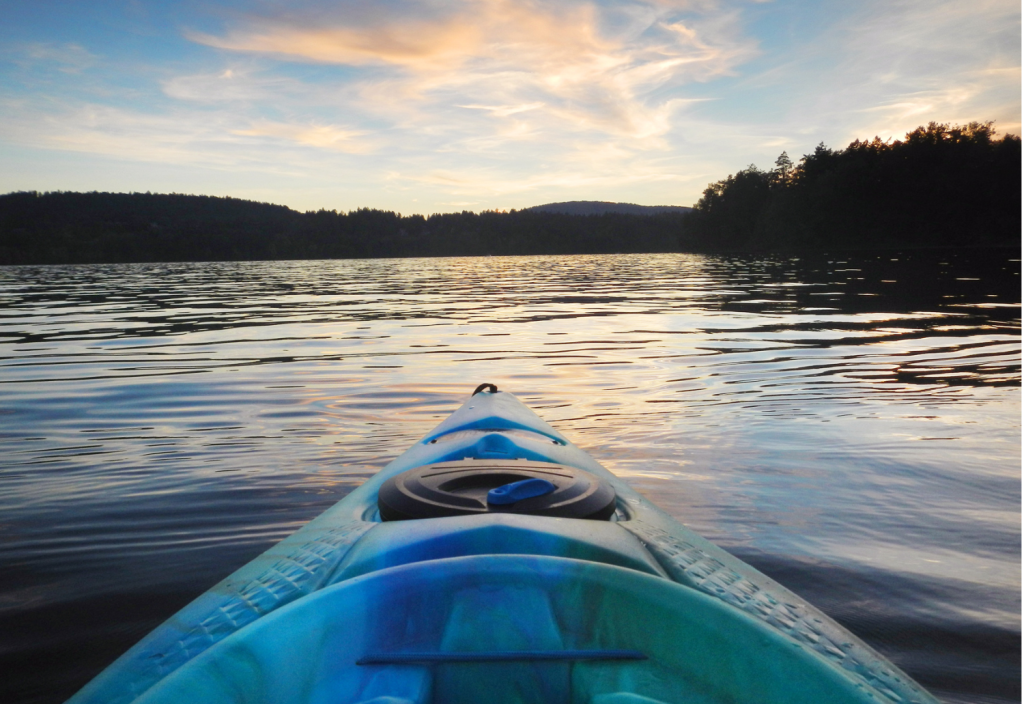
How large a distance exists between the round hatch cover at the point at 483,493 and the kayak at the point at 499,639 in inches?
8.1

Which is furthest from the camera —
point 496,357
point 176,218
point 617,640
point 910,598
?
point 176,218

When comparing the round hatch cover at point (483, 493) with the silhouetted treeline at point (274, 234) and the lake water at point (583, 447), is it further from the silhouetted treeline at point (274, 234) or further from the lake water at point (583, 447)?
the silhouetted treeline at point (274, 234)

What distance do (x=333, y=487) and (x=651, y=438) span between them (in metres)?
2.24

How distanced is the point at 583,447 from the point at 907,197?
7328cm

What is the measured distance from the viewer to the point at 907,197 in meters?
64.5

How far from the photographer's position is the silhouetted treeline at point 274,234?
7662 centimetres

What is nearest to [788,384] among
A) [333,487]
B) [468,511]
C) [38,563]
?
[333,487]

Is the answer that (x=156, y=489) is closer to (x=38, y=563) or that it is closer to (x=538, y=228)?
(x=38, y=563)

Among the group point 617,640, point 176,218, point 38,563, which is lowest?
point 38,563

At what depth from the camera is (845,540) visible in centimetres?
302

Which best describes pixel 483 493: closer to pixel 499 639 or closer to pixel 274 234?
pixel 499 639

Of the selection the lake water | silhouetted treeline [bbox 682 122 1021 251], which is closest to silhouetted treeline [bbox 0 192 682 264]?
silhouetted treeline [bbox 682 122 1021 251]

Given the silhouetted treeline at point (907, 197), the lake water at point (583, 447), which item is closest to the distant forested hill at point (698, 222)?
the silhouetted treeline at point (907, 197)

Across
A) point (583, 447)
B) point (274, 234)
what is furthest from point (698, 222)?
point (583, 447)
